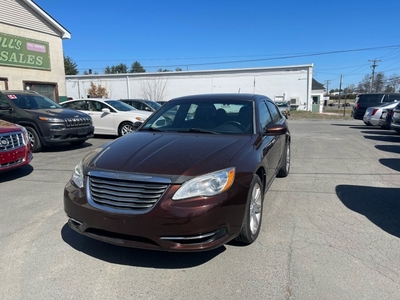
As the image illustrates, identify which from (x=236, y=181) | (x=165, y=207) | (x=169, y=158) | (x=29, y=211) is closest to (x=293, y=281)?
(x=236, y=181)

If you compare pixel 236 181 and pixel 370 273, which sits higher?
pixel 236 181

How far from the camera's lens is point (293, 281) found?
2.59 metres

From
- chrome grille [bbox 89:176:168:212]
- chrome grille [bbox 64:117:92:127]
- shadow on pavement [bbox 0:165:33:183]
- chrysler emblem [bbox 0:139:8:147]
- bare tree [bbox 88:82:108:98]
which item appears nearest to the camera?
chrome grille [bbox 89:176:168:212]

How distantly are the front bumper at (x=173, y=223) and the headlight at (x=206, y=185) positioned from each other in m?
0.04

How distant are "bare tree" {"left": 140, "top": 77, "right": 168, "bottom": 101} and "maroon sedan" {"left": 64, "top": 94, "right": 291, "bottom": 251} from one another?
3810cm

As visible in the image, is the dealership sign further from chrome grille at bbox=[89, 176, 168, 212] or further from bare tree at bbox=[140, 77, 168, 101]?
bare tree at bbox=[140, 77, 168, 101]

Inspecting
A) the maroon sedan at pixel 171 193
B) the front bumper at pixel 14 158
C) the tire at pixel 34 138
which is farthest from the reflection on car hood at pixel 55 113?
the maroon sedan at pixel 171 193

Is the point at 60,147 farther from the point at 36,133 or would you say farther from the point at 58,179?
the point at 58,179

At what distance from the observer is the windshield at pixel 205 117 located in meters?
3.92

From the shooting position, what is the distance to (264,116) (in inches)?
175

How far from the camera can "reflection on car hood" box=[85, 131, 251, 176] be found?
274cm

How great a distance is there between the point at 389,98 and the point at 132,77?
31898mm

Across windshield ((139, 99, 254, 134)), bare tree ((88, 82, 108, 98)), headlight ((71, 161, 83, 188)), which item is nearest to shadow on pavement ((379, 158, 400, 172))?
windshield ((139, 99, 254, 134))

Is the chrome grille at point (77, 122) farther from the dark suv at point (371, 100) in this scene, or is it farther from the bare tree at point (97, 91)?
the bare tree at point (97, 91)
